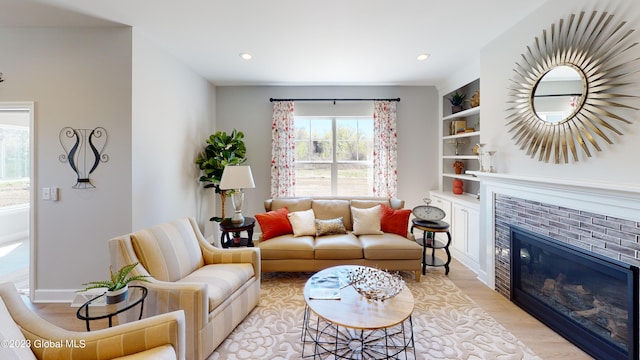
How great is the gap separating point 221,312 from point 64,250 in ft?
6.73

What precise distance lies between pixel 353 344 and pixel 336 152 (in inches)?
128

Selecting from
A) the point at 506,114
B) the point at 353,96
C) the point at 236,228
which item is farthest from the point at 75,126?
the point at 506,114

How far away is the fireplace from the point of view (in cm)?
175

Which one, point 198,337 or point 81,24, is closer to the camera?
point 198,337

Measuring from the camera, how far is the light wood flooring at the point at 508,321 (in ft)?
6.61

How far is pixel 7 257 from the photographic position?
399 cm

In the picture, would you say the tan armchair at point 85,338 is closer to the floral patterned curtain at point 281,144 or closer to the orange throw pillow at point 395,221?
the orange throw pillow at point 395,221

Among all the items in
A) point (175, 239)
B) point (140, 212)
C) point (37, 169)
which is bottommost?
point (175, 239)

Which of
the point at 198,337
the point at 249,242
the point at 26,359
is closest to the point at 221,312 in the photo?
the point at 198,337

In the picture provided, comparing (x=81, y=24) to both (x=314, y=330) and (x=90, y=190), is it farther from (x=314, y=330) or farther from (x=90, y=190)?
(x=314, y=330)

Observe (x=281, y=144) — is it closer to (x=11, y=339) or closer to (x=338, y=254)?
(x=338, y=254)

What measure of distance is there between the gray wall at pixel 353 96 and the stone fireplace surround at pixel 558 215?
1.61 m

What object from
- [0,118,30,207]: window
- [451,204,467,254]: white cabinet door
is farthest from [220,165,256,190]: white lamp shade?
[0,118,30,207]: window

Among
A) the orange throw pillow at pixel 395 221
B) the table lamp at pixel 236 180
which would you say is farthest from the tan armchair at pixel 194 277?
the orange throw pillow at pixel 395 221
